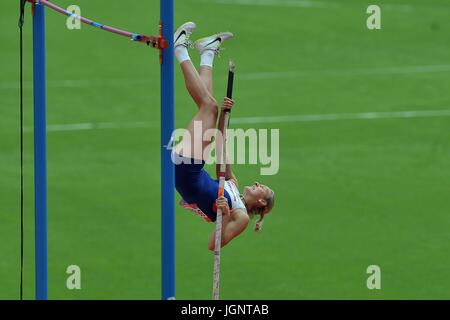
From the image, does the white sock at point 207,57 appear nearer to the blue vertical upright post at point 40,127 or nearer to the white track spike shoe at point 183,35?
the white track spike shoe at point 183,35

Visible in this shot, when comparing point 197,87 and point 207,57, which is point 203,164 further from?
point 207,57

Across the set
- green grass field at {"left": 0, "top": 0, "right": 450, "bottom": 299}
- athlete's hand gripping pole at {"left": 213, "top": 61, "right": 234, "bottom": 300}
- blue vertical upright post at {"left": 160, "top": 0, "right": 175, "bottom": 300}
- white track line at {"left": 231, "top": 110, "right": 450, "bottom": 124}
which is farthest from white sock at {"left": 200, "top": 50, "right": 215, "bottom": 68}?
white track line at {"left": 231, "top": 110, "right": 450, "bottom": 124}

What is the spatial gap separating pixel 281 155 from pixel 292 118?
1.88 m

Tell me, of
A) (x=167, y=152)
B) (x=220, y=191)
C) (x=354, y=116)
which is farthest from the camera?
(x=354, y=116)

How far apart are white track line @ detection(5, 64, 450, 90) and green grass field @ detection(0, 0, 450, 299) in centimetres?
5

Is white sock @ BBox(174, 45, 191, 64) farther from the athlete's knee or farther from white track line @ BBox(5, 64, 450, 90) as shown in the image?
white track line @ BBox(5, 64, 450, 90)

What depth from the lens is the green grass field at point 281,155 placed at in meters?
21.6

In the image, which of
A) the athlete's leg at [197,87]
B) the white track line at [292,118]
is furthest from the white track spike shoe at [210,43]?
the white track line at [292,118]

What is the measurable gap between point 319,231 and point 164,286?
11.3 meters

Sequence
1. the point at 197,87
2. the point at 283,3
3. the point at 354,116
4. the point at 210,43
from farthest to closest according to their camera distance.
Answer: the point at 283,3 < the point at 354,116 < the point at 210,43 < the point at 197,87

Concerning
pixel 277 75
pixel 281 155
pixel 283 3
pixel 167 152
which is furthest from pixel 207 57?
pixel 283 3

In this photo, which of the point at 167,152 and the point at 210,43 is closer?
the point at 167,152

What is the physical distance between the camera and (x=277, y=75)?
97.4 ft

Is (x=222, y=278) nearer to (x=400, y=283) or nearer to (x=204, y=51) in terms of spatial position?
(x=400, y=283)
